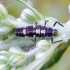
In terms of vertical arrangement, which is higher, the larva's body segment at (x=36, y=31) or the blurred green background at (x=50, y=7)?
the blurred green background at (x=50, y=7)

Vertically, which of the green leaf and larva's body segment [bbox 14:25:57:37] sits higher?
larva's body segment [bbox 14:25:57:37]

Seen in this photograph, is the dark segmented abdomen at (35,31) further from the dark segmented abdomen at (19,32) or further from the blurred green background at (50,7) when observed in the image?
the blurred green background at (50,7)

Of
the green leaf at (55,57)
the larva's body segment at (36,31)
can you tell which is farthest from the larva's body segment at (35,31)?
the green leaf at (55,57)

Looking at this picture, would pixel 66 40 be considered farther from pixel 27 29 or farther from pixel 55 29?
pixel 27 29

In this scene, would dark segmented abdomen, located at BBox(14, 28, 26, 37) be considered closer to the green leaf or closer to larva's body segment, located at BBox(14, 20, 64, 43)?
larva's body segment, located at BBox(14, 20, 64, 43)

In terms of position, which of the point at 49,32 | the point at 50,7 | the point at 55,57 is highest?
the point at 50,7

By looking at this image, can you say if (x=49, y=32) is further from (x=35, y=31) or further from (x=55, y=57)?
(x=55, y=57)

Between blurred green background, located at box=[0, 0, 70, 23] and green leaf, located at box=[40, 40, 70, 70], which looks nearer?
green leaf, located at box=[40, 40, 70, 70]

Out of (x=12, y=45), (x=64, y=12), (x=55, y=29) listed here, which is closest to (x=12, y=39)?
(x=12, y=45)

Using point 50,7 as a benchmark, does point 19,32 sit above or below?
below

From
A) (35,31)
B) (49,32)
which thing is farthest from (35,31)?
(49,32)

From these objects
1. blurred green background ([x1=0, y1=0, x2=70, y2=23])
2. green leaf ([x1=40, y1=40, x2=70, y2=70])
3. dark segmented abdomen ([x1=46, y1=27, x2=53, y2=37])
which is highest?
blurred green background ([x1=0, y1=0, x2=70, y2=23])

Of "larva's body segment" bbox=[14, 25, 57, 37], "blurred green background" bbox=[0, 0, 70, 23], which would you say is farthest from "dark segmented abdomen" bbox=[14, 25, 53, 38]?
"blurred green background" bbox=[0, 0, 70, 23]
